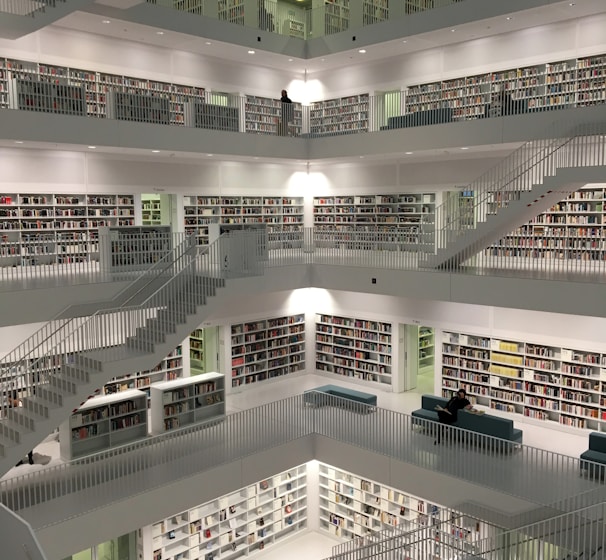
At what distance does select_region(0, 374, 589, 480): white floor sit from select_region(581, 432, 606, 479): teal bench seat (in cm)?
113

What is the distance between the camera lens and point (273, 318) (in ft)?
53.9

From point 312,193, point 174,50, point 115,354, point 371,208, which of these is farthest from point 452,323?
point 174,50

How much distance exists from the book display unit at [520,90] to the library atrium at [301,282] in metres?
0.06

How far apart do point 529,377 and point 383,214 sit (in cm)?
541

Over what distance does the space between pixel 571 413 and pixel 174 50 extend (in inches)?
447

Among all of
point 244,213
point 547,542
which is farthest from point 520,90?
point 547,542

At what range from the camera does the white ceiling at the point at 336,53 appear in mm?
12453

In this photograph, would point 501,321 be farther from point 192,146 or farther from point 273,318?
point 192,146

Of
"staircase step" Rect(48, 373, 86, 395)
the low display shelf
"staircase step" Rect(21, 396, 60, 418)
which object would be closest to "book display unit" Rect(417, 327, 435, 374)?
the low display shelf

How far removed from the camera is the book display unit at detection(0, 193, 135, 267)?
12.4m

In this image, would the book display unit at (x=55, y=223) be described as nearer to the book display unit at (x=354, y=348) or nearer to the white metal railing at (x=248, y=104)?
the white metal railing at (x=248, y=104)

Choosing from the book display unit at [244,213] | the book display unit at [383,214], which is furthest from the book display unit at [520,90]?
the book display unit at [244,213]

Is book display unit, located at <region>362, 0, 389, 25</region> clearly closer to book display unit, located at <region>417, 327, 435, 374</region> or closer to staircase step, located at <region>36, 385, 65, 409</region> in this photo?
book display unit, located at <region>417, 327, 435, 374</region>

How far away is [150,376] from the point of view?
14133 mm
